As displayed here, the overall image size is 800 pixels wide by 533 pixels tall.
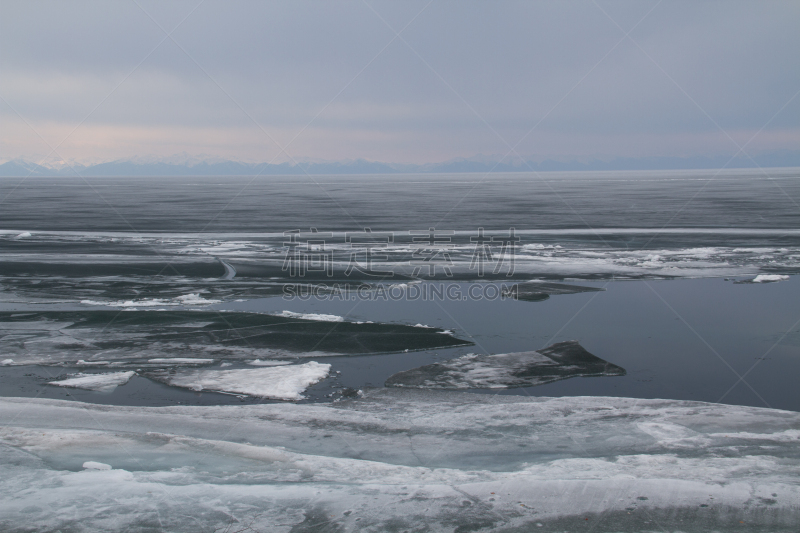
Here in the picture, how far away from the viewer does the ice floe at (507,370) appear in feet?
27.2

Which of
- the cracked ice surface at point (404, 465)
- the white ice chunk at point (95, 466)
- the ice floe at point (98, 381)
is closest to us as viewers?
the cracked ice surface at point (404, 465)

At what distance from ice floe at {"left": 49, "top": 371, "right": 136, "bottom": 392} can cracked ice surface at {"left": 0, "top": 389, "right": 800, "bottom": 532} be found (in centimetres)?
70

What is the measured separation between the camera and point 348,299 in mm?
13766

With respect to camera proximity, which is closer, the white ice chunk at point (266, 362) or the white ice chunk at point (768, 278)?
the white ice chunk at point (266, 362)

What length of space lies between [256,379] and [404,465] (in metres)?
3.37

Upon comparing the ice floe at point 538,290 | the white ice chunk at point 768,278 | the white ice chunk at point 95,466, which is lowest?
the white ice chunk at point 95,466

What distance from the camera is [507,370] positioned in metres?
8.76

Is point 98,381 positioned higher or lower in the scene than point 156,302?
lower

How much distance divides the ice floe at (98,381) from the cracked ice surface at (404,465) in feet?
2.30

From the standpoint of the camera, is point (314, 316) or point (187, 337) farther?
point (314, 316)

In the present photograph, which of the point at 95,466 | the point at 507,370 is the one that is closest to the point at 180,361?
the point at 95,466

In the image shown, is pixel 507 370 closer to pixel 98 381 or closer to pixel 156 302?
pixel 98 381

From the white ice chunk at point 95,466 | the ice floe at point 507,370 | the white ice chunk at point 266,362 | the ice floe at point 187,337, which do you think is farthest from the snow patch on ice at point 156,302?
the white ice chunk at point 95,466

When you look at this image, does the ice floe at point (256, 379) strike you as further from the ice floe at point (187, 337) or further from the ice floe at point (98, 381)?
the ice floe at point (187, 337)
